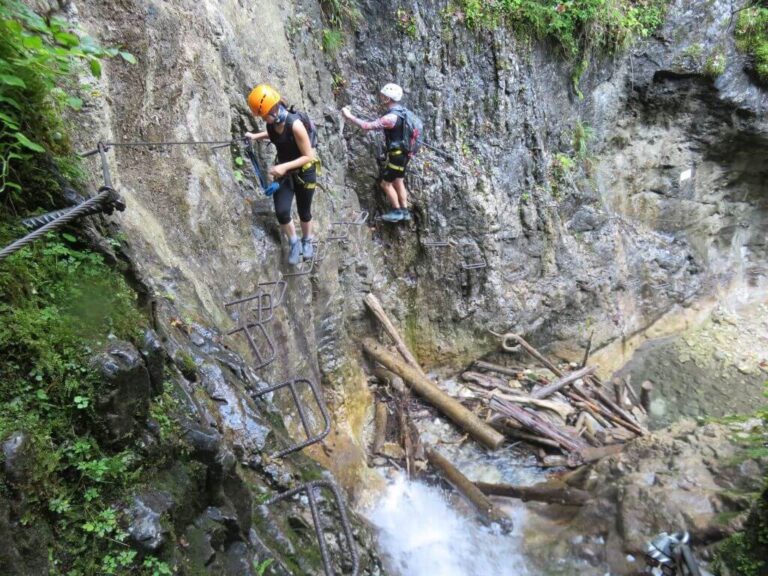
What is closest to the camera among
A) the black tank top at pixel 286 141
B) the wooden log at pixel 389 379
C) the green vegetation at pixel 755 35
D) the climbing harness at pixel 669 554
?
the climbing harness at pixel 669 554

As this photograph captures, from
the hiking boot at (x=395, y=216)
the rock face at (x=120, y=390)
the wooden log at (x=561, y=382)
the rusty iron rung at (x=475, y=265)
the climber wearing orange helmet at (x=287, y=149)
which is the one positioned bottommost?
the wooden log at (x=561, y=382)

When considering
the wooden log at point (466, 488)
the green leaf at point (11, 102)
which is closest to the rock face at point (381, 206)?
the green leaf at point (11, 102)

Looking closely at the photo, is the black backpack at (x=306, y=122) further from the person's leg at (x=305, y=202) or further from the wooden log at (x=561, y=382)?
the wooden log at (x=561, y=382)

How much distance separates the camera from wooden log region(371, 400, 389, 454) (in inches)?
289

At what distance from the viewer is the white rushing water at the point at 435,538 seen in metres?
5.66

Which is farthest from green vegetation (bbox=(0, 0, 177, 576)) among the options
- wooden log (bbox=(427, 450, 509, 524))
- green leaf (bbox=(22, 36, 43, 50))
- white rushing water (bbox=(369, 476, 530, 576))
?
wooden log (bbox=(427, 450, 509, 524))

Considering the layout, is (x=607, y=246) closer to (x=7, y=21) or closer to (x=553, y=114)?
(x=553, y=114)

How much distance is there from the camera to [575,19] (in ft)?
29.2

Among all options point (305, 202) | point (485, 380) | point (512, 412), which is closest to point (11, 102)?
point (305, 202)

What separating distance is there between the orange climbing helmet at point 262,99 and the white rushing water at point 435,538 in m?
5.58

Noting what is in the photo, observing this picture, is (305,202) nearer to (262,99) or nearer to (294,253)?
(294,253)

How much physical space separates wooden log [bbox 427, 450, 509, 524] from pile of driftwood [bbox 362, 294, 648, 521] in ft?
0.05

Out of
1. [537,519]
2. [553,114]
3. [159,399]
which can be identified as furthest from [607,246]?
[159,399]

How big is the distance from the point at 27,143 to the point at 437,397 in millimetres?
7271
